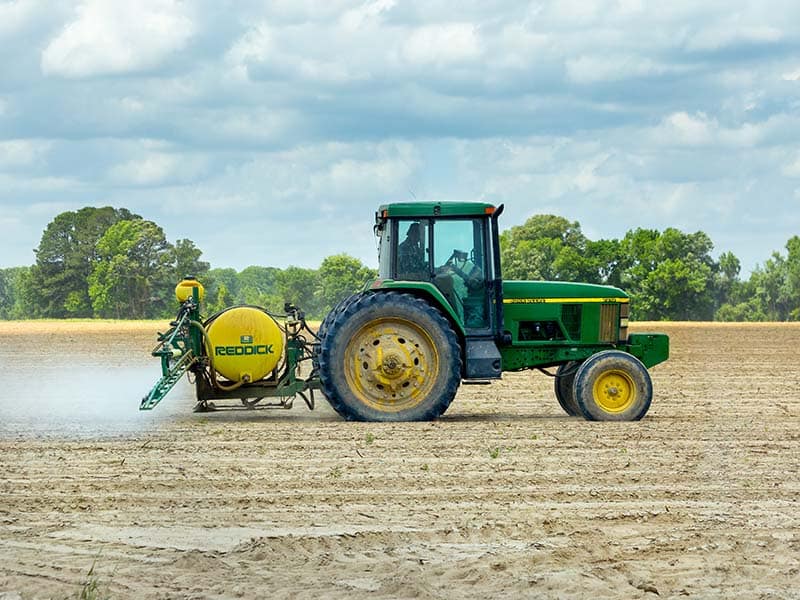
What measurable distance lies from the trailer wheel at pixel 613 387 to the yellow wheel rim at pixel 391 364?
180cm

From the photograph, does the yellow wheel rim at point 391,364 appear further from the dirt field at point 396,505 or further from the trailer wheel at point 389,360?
the dirt field at point 396,505

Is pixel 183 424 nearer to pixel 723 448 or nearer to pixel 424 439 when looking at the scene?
pixel 424 439

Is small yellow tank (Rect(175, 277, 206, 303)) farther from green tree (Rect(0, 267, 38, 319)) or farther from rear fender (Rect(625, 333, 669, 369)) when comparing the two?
green tree (Rect(0, 267, 38, 319))

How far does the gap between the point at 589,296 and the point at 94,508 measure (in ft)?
25.0

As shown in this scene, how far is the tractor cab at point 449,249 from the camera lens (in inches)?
542

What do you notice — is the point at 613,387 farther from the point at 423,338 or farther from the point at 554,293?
the point at 423,338

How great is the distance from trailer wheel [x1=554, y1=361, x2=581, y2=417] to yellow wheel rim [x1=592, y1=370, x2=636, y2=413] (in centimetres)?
70

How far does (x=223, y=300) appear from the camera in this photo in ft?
181

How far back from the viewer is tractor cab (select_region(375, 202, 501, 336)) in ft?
45.2

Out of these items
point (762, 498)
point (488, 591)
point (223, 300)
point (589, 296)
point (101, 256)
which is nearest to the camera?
point (488, 591)

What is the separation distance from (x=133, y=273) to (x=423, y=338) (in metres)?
49.3

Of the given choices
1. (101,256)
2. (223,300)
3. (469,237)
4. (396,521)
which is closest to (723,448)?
(469,237)

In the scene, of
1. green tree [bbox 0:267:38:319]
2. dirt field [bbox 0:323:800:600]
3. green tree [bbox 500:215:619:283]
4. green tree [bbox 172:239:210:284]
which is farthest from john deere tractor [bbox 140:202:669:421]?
green tree [bbox 0:267:38:319]

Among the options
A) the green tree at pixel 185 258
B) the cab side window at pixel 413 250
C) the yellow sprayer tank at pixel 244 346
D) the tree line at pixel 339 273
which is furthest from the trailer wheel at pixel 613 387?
the green tree at pixel 185 258
